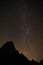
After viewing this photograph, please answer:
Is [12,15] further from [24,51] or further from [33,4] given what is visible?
[24,51]

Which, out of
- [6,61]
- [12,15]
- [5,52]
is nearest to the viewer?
[6,61]

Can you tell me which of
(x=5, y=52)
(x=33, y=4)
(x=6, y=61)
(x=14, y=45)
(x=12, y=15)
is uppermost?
(x=33, y=4)

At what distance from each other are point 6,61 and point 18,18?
0.59 metres

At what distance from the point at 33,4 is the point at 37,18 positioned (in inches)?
6.1

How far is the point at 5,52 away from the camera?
55.7 inches

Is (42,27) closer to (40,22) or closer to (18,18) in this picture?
(40,22)

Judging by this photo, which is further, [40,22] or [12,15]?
[12,15]

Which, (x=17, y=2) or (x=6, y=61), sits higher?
(x=17, y=2)

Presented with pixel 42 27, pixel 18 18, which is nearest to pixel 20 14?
pixel 18 18

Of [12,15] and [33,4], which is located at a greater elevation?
[33,4]

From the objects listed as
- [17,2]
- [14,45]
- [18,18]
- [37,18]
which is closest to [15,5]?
[17,2]

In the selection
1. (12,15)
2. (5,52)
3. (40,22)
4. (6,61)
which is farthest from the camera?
(12,15)

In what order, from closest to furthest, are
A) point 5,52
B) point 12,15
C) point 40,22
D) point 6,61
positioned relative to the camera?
1. point 6,61
2. point 5,52
3. point 40,22
4. point 12,15

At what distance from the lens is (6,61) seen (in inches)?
50.1
